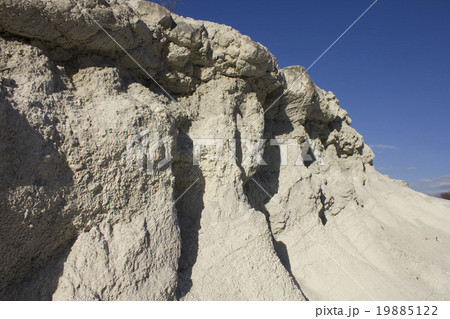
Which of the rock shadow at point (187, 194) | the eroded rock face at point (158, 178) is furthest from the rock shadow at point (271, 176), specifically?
the rock shadow at point (187, 194)

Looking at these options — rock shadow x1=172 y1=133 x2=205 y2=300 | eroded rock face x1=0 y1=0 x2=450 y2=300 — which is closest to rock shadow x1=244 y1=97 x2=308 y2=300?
eroded rock face x1=0 y1=0 x2=450 y2=300

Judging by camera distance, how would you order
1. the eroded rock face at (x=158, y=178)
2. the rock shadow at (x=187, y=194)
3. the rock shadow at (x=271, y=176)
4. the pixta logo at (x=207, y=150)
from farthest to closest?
the rock shadow at (x=271, y=176)
the rock shadow at (x=187, y=194)
the pixta logo at (x=207, y=150)
the eroded rock face at (x=158, y=178)

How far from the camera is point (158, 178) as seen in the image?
2.88 meters

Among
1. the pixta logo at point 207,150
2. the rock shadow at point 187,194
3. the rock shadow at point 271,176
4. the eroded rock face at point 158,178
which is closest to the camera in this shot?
the eroded rock face at point 158,178

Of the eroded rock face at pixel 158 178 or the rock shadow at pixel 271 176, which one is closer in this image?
the eroded rock face at pixel 158 178

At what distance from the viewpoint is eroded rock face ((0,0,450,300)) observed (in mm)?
2395

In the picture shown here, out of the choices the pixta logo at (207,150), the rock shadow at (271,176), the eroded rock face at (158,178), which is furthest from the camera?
the rock shadow at (271,176)

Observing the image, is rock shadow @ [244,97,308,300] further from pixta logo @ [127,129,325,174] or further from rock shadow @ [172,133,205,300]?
rock shadow @ [172,133,205,300]

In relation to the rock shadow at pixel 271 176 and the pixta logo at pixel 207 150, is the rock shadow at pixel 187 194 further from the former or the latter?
the rock shadow at pixel 271 176

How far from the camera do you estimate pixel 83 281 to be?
7.82 ft

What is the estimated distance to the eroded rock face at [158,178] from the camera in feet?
7.86

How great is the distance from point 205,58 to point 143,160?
157 centimetres

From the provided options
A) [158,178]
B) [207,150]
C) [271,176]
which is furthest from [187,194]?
[271,176]

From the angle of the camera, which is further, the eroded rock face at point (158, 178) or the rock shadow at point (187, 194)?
the rock shadow at point (187, 194)
